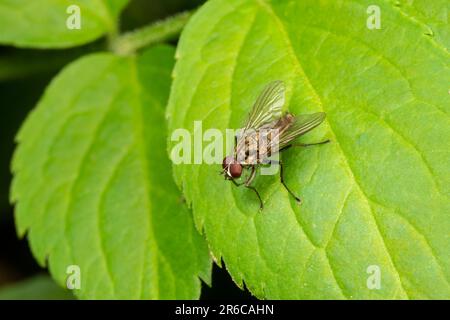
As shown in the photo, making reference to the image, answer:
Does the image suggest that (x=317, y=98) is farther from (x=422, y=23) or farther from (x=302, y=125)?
(x=422, y=23)

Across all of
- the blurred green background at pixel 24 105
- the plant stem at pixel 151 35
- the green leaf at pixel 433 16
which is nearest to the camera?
the green leaf at pixel 433 16

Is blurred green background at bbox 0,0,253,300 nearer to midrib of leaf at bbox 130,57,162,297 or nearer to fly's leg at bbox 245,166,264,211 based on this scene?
midrib of leaf at bbox 130,57,162,297

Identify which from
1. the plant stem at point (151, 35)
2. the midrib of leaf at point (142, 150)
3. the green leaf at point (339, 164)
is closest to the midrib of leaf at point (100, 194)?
the midrib of leaf at point (142, 150)

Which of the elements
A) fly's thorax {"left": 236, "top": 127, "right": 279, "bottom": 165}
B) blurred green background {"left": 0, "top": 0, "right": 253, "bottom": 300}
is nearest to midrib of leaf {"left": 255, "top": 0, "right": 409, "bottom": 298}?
fly's thorax {"left": 236, "top": 127, "right": 279, "bottom": 165}

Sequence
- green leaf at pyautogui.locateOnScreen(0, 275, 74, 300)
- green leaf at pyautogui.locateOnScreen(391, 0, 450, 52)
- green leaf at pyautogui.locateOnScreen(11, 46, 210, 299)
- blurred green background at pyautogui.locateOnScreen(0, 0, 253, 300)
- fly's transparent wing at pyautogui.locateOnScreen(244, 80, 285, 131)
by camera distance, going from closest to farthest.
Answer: green leaf at pyautogui.locateOnScreen(391, 0, 450, 52)
fly's transparent wing at pyautogui.locateOnScreen(244, 80, 285, 131)
green leaf at pyautogui.locateOnScreen(11, 46, 210, 299)
green leaf at pyautogui.locateOnScreen(0, 275, 74, 300)
blurred green background at pyautogui.locateOnScreen(0, 0, 253, 300)

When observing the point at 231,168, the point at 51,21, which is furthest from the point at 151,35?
the point at 231,168

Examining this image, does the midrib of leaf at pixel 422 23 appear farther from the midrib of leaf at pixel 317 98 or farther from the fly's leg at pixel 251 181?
the fly's leg at pixel 251 181
